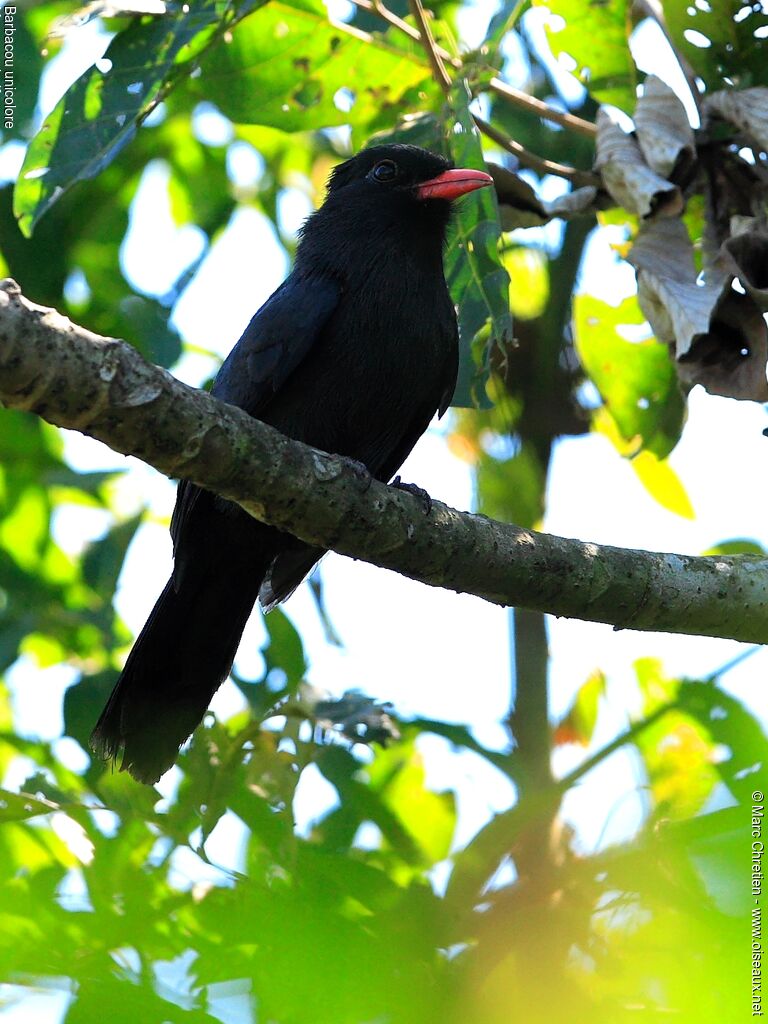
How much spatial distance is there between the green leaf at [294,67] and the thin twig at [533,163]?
53 centimetres

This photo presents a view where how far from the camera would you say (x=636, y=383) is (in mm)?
4551

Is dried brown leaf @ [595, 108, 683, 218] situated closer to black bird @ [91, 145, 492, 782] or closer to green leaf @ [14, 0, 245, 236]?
black bird @ [91, 145, 492, 782]

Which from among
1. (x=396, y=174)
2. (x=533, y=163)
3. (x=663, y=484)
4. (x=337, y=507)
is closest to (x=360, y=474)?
(x=337, y=507)

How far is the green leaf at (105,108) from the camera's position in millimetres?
3756

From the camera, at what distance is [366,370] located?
4.06m

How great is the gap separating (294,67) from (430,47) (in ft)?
2.00

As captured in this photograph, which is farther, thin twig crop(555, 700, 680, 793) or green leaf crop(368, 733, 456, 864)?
green leaf crop(368, 733, 456, 864)

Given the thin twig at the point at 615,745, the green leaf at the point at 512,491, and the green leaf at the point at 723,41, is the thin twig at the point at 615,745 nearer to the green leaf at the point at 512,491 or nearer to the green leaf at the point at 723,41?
the green leaf at the point at 512,491

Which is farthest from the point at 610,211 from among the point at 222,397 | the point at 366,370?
the point at 222,397

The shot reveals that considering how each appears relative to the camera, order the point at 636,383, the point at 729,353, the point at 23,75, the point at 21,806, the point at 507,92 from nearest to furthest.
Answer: the point at 21,806, the point at 729,353, the point at 507,92, the point at 636,383, the point at 23,75

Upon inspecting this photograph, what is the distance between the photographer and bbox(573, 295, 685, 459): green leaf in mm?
4543

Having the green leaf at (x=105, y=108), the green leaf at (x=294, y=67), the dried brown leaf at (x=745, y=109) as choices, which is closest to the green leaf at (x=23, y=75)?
the green leaf at (x=294, y=67)

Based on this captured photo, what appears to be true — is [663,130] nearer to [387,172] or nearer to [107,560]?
[387,172]

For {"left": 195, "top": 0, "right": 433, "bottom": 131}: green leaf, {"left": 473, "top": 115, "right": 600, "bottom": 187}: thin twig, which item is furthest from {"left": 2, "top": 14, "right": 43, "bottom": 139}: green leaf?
{"left": 473, "top": 115, "right": 600, "bottom": 187}: thin twig
